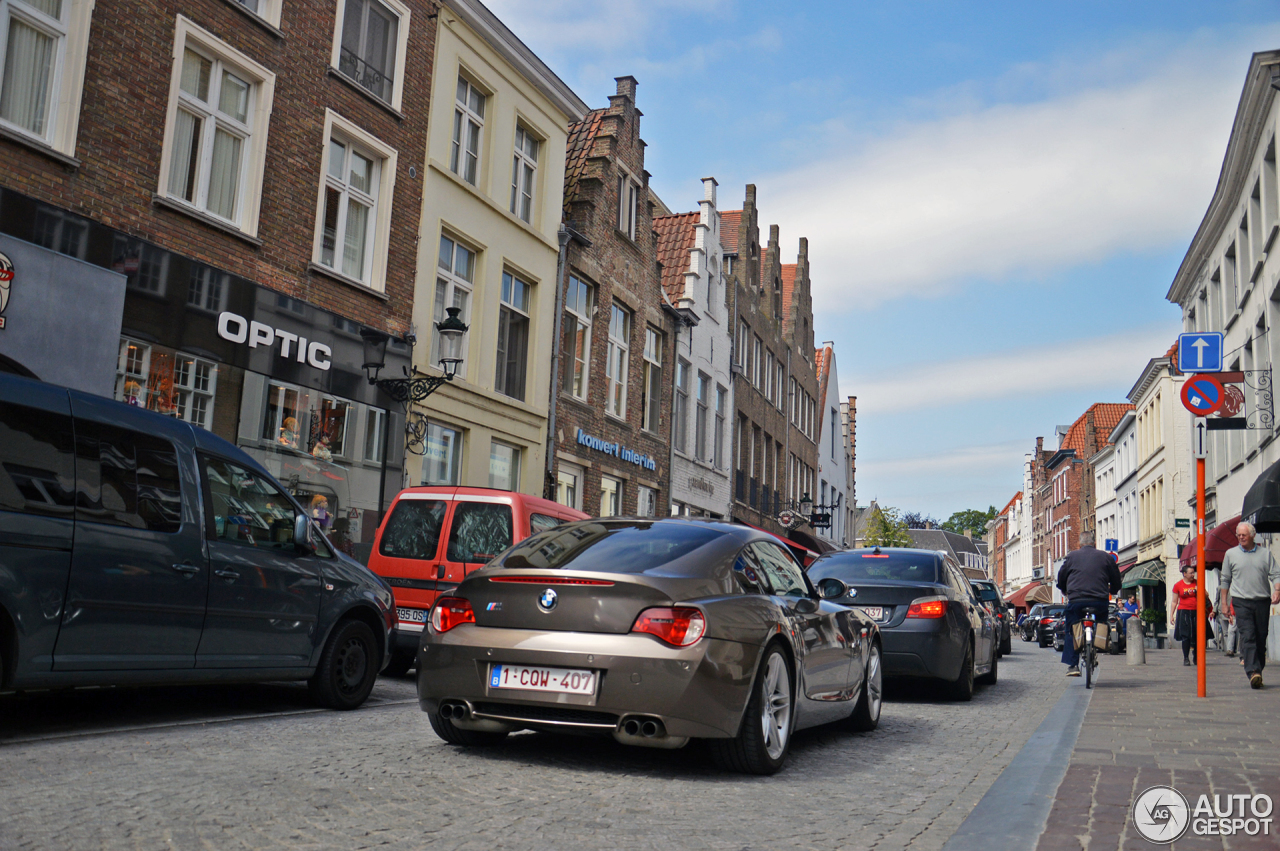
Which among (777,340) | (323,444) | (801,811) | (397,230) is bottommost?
(801,811)

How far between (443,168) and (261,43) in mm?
4286

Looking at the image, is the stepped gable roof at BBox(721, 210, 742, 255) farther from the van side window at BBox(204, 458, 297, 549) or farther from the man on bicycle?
the van side window at BBox(204, 458, 297, 549)

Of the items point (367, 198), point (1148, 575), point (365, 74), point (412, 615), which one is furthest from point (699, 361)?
point (1148, 575)

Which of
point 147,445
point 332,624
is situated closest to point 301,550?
point 332,624

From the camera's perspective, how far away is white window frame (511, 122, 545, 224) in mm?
21820

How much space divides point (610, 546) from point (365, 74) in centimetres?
1297

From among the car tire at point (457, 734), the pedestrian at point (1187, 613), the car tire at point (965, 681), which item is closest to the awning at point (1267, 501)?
the pedestrian at point (1187, 613)

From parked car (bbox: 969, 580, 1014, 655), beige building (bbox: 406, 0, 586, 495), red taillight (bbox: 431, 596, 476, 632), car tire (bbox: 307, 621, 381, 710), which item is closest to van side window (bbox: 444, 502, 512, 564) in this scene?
car tire (bbox: 307, 621, 381, 710)

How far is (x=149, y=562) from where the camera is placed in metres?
6.92

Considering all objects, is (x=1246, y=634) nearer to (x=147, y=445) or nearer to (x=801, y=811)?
(x=801, y=811)

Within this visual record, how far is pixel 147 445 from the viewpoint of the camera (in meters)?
7.12

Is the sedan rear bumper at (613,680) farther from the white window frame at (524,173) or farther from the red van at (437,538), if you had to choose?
the white window frame at (524,173)

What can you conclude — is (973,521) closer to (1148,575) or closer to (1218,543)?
(1148,575)

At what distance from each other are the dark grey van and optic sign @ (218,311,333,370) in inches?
247
